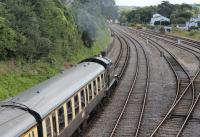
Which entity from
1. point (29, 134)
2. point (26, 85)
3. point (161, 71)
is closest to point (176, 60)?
point (161, 71)

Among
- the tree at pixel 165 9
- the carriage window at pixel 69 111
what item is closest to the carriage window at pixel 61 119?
the carriage window at pixel 69 111

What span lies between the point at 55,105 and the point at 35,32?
1455 centimetres

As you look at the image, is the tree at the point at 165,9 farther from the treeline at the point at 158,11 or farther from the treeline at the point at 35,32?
the treeline at the point at 35,32

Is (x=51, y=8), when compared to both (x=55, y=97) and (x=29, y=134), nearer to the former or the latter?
(x=55, y=97)

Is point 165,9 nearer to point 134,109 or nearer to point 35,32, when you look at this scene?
point 35,32

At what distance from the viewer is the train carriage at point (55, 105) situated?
11.8 metres

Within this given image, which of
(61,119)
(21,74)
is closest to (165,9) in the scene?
(21,74)

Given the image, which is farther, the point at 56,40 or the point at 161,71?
the point at 161,71

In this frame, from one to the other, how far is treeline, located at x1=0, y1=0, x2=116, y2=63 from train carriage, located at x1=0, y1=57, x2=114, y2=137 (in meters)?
6.18

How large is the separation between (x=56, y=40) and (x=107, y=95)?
10.2 m

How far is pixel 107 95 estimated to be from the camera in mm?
24531

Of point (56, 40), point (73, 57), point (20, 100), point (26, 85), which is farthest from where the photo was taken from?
point (73, 57)

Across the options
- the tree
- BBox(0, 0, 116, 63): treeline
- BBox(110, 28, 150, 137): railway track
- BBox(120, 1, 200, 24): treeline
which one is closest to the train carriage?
BBox(110, 28, 150, 137): railway track

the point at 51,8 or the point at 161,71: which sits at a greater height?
the point at 51,8
